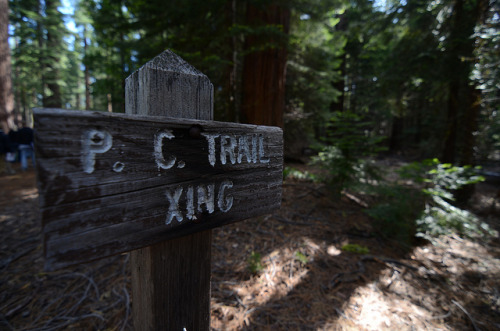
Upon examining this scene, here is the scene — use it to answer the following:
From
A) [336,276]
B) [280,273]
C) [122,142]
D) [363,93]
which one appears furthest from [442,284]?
[363,93]

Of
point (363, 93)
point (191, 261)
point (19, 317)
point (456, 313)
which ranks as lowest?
point (456, 313)

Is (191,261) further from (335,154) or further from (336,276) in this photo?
(335,154)

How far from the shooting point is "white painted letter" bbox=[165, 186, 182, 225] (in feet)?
2.65

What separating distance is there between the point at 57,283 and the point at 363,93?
15.0 meters

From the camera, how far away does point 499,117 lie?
5.49 m

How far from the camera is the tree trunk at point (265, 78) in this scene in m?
4.05

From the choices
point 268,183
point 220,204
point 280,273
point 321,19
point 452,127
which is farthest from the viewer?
point 452,127

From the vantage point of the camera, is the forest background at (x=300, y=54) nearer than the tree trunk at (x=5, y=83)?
Yes

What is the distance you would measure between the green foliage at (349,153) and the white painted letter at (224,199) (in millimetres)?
3708

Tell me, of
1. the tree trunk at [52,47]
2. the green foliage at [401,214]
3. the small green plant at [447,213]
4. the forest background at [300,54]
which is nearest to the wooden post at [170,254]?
the forest background at [300,54]

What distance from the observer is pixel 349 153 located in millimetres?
4398

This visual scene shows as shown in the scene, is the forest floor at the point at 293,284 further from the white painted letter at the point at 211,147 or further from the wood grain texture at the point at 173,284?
the white painted letter at the point at 211,147

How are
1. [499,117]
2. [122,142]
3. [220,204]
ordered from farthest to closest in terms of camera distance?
1. [499,117]
2. [220,204]
3. [122,142]

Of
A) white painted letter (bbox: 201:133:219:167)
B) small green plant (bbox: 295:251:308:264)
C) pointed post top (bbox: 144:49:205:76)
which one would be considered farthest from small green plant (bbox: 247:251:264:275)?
pointed post top (bbox: 144:49:205:76)
